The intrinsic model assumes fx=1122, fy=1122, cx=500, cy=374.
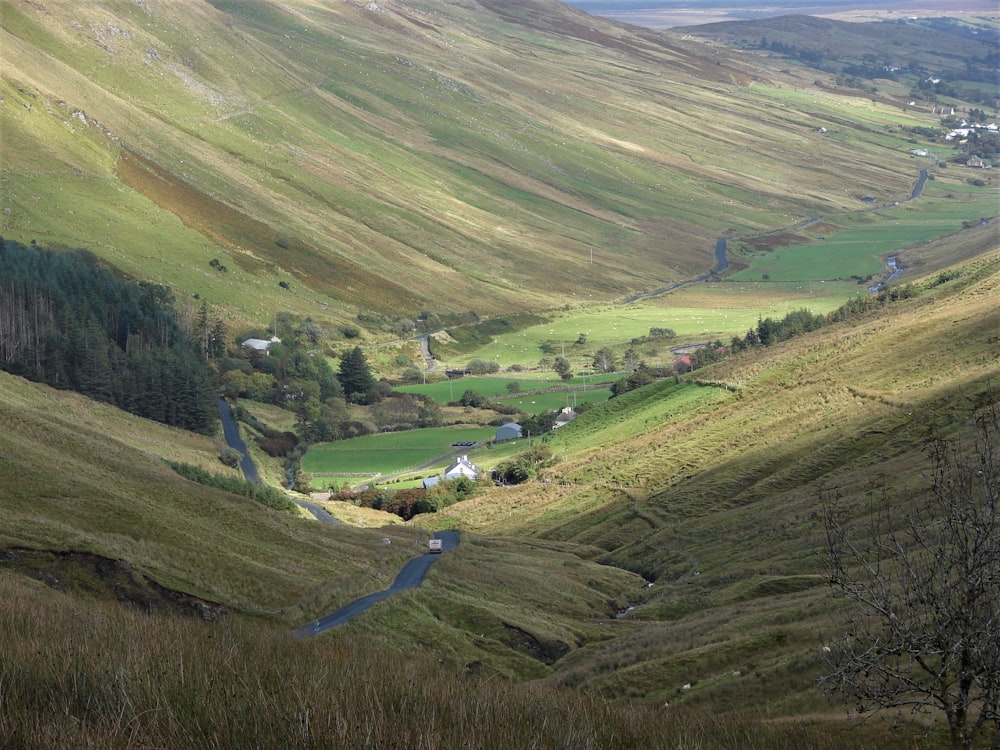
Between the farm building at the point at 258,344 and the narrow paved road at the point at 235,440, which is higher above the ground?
the narrow paved road at the point at 235,440

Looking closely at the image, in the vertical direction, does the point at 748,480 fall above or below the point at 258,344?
above

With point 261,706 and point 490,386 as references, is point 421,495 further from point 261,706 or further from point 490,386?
point 261,706

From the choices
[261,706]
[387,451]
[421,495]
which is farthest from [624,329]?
[261,706]

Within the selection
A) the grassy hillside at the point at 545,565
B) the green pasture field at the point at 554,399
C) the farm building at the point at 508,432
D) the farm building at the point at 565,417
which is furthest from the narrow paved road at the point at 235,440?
the green pasture field at the point at 554,399

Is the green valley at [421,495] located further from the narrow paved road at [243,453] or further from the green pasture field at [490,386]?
the green pasture field at [490,386]

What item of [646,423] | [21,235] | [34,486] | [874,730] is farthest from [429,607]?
[21,235]

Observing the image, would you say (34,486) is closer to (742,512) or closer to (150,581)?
(150,581)

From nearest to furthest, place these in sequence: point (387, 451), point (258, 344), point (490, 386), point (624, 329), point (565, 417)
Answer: point (387, 451), point (565, 417), point (490, 386), point (258, 344), point (624, 329)
